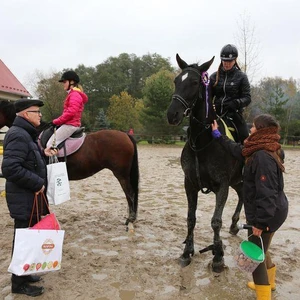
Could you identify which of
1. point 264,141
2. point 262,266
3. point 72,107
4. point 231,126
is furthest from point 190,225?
point 72,107

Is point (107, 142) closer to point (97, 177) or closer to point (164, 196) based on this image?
point (164, 196)

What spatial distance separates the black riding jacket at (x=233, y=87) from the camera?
3605 millimetres

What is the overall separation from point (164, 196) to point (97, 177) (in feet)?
10.6

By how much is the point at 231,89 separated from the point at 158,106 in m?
22.6

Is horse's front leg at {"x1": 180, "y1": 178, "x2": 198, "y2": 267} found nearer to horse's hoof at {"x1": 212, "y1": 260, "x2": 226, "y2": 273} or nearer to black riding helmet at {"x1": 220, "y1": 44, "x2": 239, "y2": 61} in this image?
horse's hoof at {"x1": 212, "y1": 260, "x2": 226, "y2": 273}

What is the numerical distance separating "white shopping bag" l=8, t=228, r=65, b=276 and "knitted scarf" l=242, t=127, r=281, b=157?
6.31 ft

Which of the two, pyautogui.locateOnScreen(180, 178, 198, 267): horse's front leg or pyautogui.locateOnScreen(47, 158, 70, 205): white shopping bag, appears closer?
pyautogui.locateOnScreen(47, 158, 70, 205): white shopping bag

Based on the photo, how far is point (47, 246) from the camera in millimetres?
2594

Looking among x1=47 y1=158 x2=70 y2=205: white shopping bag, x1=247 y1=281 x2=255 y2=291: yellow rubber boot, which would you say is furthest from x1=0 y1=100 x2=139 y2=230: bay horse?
x1=247 y1=281 x2=255 y2=291: yellow rubber boot

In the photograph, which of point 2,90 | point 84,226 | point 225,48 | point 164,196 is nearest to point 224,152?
point 225,48

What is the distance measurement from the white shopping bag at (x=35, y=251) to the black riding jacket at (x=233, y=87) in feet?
8.39

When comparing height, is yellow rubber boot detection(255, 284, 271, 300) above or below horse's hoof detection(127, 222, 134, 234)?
above

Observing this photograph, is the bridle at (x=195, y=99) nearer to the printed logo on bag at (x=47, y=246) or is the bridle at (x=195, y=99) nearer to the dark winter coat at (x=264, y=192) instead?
the dark winter coat at (x=264, y=192)

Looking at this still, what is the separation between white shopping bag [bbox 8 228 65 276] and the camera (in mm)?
2475
